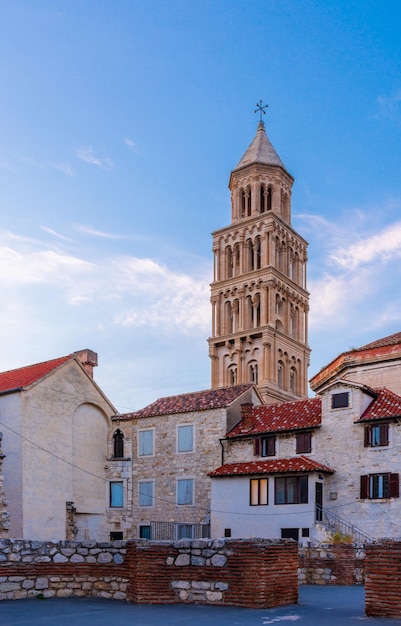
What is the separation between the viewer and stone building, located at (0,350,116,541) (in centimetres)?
3844

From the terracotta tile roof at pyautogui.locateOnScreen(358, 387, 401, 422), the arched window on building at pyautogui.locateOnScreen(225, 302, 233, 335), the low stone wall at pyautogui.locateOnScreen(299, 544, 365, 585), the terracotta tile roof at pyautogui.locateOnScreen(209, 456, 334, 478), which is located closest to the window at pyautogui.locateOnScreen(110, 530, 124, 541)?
the terracotta tile roof at pyautogui.locateOnScreen(209, 456, 334, 478)

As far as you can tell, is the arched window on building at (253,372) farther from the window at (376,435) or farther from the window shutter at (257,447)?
the window at (376,435)

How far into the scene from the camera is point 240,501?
120ft

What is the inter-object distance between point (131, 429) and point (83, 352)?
7.45 m

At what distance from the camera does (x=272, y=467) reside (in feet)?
116

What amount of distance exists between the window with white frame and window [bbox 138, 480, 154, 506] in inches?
52.4

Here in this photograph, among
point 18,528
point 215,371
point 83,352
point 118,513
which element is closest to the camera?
point 18,528

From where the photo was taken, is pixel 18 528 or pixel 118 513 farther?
pixel 118 513

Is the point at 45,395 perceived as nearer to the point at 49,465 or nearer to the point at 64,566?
the point at 49,465

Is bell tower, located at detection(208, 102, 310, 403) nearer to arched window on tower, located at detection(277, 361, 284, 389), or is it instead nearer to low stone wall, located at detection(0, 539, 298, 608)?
arched window on tower, located at detection(277, 361, 284, 389)

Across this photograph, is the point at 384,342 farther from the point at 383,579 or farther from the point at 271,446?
the point at 383,579

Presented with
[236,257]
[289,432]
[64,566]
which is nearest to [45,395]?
[289,432]

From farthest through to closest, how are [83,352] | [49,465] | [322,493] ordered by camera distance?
1. [83,352]
2. [49,465]
3. [322,493]

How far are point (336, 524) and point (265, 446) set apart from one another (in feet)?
19.4
